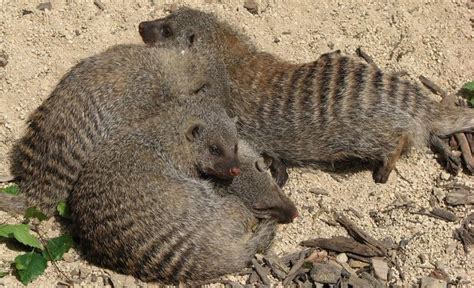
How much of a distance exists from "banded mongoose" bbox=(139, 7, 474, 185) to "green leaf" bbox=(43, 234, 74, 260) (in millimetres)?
1369

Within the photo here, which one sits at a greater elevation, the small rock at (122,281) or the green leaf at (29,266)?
the green leaf at (29,266)

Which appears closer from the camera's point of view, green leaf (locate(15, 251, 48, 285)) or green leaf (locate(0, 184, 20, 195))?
green leaf (locate(15, 251, 48, 285))

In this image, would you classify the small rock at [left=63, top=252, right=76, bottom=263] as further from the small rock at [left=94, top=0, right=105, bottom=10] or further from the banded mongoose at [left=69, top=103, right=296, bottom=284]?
the small rock at [left=94, top=0, right=105, bottom=10]

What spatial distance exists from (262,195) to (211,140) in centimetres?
48

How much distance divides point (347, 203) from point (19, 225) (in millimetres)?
1994

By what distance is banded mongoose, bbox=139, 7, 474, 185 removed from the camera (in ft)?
14.5

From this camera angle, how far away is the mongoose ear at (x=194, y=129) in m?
4.35

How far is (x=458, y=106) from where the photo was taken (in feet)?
15.5

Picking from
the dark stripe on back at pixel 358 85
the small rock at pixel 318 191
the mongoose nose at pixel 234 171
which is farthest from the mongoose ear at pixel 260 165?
the dark stripe on back at pixel 358 85

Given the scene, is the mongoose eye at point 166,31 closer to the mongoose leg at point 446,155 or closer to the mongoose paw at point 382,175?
the mongoose paw at point 382,175

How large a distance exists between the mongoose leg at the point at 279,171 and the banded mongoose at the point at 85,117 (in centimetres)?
38

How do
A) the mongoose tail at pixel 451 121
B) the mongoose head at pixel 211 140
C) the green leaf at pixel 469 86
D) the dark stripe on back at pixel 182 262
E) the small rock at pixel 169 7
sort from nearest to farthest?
the dark stripe on back at pixel 182 262 → the mongoose head at pixel 211 140 → the mongoose tail at pixel 451 121 → the green leaf at pixel 469 86 → the small rock at pixel 169 7

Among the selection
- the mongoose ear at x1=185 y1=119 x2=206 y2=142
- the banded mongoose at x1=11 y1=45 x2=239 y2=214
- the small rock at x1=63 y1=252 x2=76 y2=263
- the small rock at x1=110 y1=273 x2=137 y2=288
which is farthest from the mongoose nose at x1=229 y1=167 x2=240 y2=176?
the small rock at x1=63 y1=252 x2=76 y2=263

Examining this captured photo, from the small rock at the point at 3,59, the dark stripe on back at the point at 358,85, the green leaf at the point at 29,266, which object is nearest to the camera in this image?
the green leaf at the point at 29,266
